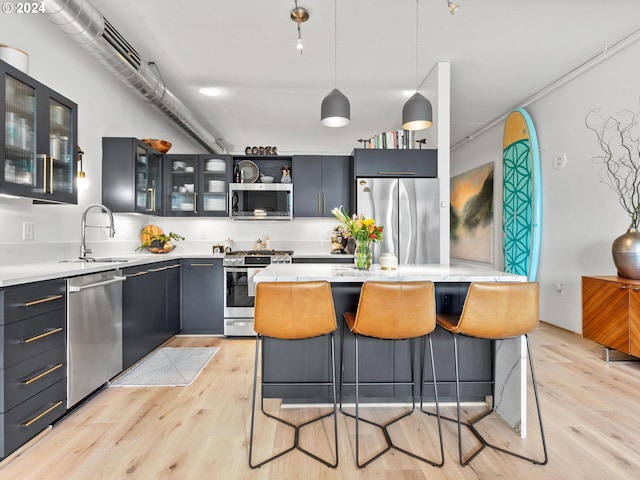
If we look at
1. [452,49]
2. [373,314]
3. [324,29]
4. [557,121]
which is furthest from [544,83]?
[373,314]

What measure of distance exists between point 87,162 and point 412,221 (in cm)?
340

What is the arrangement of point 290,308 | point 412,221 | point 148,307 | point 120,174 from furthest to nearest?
point 412,221 → point 120,174 → point 148,307 → point 290,308

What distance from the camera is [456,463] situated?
1.82m

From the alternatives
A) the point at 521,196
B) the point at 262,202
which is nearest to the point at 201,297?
the point at 262,202

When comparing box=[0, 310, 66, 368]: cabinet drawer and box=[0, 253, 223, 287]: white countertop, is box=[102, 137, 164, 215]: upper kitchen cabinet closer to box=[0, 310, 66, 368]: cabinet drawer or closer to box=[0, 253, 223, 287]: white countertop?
box=[0, 253, 223, 287]: white countertop

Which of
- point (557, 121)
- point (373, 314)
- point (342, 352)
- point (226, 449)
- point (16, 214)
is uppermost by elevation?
point (557, 121)

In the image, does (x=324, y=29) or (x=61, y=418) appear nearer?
(x=61, y=418)

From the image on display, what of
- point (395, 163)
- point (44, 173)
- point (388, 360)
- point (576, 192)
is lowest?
point (388, 360)

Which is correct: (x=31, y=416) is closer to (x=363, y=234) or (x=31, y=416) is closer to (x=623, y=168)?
(x=363, y=234)

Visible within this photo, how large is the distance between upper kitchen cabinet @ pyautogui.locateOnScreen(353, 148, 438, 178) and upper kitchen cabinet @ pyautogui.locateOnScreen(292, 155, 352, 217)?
0.45 m

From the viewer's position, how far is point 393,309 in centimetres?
188

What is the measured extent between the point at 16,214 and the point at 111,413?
1.58m

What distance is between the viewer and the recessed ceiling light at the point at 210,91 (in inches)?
176

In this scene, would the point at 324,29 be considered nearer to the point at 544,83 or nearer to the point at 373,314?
the point at 373,314
